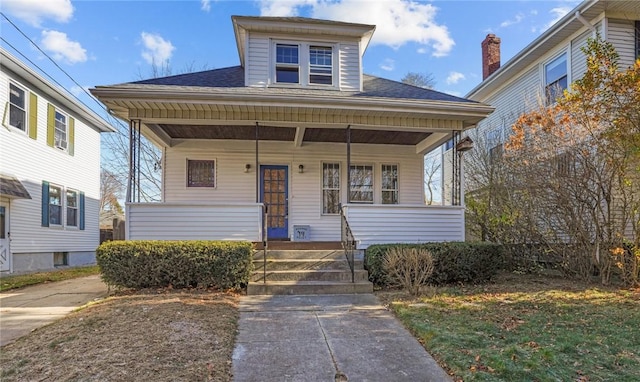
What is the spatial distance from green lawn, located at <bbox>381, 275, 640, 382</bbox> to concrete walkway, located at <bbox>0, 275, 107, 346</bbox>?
4.97 m

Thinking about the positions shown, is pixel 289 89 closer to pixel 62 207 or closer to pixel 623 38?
pixel 623 38

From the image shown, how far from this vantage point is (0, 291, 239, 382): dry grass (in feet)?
11.0

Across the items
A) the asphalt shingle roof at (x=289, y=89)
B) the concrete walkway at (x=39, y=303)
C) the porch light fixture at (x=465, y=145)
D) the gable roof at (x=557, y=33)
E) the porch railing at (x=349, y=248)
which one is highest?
the gable roof at (x=557, y=33)

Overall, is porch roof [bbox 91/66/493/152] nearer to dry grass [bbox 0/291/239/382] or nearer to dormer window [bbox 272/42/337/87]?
dormer window [bbox 272/42/337/87]

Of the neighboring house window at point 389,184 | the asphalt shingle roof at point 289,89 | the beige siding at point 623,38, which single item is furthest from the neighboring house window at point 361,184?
the beige siding at point 623,38

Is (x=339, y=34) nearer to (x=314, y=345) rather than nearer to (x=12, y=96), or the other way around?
(x=314, y=345)

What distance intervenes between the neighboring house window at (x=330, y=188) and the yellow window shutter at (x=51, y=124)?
10158mm

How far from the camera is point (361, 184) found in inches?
426

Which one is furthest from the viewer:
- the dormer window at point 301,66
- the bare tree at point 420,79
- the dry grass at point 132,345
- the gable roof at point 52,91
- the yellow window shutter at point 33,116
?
the bare tree at point 420,79

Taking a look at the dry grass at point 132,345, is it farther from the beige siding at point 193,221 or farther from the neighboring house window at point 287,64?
the neighboring house window at point 287,64

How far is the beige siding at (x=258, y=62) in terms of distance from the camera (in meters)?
9.60

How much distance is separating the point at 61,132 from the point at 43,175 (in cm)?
213

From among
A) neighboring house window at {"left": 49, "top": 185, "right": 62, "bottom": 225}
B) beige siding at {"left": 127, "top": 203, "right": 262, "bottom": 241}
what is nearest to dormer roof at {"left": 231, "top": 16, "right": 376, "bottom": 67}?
beige siding at {"left": 127, "top": 203, "right": 262, "bottom": 241}

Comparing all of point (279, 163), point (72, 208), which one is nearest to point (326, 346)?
point (279, 163)
